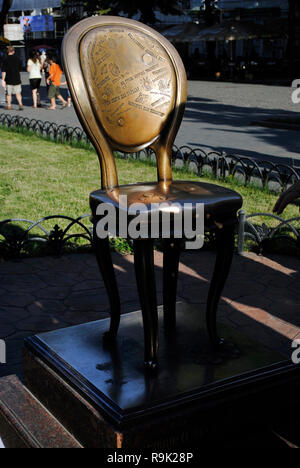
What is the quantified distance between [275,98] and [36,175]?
516 inches

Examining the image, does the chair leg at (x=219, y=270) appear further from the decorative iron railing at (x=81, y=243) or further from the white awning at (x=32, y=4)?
the white awning at (x=32, y=4)

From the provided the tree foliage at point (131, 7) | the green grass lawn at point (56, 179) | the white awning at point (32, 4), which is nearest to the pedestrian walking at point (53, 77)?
the green grass lawn at point (56, 179)

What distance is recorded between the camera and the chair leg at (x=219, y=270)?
8.09 feet

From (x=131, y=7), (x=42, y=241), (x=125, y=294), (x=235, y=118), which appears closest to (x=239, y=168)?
(x=42, y=241)

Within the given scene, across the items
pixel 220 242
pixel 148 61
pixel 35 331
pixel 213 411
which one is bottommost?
pixel 35 331

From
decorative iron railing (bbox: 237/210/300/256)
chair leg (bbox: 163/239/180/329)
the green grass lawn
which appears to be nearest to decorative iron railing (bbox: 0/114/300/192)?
the green grass lawn

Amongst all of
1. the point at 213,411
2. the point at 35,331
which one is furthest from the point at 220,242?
the point at 35,331

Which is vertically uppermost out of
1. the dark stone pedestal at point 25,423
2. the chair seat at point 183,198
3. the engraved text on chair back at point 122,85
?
the engraved text on chair back at point 122,85

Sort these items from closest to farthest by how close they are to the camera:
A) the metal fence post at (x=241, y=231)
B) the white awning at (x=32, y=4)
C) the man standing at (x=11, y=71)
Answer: the metal fence post at (x=241, y=231) → the man standing at (x=11, y=71) → the white awning at (x=32, y=4)

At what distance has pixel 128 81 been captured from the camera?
8.20 feet

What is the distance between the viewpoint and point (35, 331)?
12.3 ft

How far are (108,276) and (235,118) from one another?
41.5 feet

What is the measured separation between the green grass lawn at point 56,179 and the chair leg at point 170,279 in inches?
137

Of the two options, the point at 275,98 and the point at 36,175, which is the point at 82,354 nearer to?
the point at 36,175
